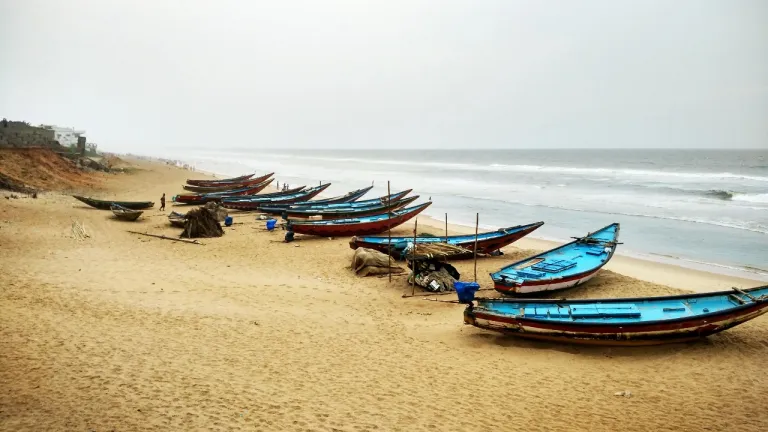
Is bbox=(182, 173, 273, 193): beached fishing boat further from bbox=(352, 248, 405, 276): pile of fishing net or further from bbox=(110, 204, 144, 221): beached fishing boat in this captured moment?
bbox=(352, 248, 405, 276): pile of fishing net

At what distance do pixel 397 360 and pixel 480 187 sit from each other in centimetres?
3559

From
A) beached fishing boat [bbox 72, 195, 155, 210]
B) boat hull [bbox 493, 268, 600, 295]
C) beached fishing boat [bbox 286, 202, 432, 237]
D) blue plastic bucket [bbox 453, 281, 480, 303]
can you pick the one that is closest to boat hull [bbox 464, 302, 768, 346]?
blue plastic bucket [bbox 453, 281, 480, 303]

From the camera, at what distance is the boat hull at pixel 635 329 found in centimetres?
810

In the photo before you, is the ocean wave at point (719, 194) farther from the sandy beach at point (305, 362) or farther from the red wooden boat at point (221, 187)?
the red wooden boat at point (221, 187)

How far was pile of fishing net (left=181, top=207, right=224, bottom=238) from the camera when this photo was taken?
55.1 ft

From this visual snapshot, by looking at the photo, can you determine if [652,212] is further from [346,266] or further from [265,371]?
[265,371]

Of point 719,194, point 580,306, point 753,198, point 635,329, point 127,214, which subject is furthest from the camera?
point 719,194

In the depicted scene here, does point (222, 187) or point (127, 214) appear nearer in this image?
point (127, 214)

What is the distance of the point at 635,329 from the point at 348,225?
469 inches

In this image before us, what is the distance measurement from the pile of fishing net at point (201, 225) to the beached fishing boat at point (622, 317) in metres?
11.8

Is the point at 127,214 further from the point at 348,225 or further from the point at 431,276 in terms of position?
the point at 431,276

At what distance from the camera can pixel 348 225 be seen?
18.3m

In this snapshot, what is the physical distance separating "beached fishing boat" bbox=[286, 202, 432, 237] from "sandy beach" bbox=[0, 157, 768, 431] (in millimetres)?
5070

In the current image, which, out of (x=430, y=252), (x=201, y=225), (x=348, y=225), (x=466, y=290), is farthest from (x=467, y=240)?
(x=201, y=225)
